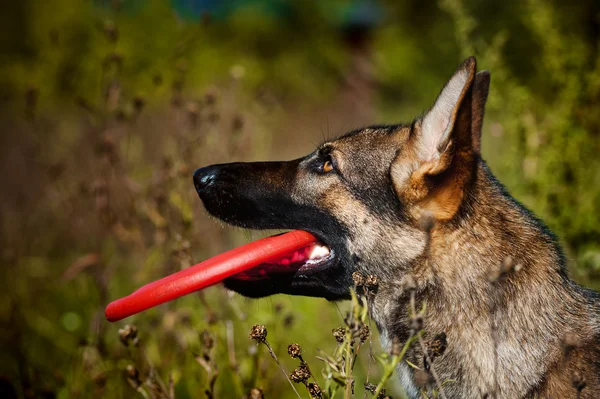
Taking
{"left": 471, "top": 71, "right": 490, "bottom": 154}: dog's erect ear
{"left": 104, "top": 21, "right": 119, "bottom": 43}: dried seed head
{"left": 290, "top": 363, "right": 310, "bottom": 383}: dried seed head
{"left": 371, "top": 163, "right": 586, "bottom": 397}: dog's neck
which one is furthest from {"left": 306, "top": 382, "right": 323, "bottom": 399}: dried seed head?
{"left": 104, "top": 21, "right": 119, "bottom": 43}: dried seed head

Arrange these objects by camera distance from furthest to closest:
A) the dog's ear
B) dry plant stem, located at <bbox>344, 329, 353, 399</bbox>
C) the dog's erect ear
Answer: the dog's erect ear
the dog's ear
dry plant stem, located at <bbox>344, 329, 353, 399</bbox>

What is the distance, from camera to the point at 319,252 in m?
3.16

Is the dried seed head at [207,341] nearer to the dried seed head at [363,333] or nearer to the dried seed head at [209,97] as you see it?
the dried seed head at [363,333]

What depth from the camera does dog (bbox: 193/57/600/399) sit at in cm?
263

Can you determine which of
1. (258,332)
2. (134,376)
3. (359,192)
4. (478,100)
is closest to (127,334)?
(134,376)

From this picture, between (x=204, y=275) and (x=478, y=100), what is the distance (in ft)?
6.02

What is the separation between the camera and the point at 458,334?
271 cm

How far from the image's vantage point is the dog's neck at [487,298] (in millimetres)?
2639

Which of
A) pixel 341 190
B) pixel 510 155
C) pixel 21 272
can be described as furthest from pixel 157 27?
pixel 341 190

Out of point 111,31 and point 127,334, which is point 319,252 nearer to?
point 127,334

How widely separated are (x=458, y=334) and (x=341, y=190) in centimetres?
95

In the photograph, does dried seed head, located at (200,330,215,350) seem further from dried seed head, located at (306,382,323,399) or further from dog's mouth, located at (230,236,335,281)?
dried seed head, located at (306,382,323,399)

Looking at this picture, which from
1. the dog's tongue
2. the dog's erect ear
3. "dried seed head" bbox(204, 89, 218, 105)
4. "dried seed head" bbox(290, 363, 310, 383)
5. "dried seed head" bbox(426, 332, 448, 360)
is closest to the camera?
"dried seed head" bbox(290, 363, 310, 383)

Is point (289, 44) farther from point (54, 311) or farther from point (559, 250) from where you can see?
point (559, 250)
